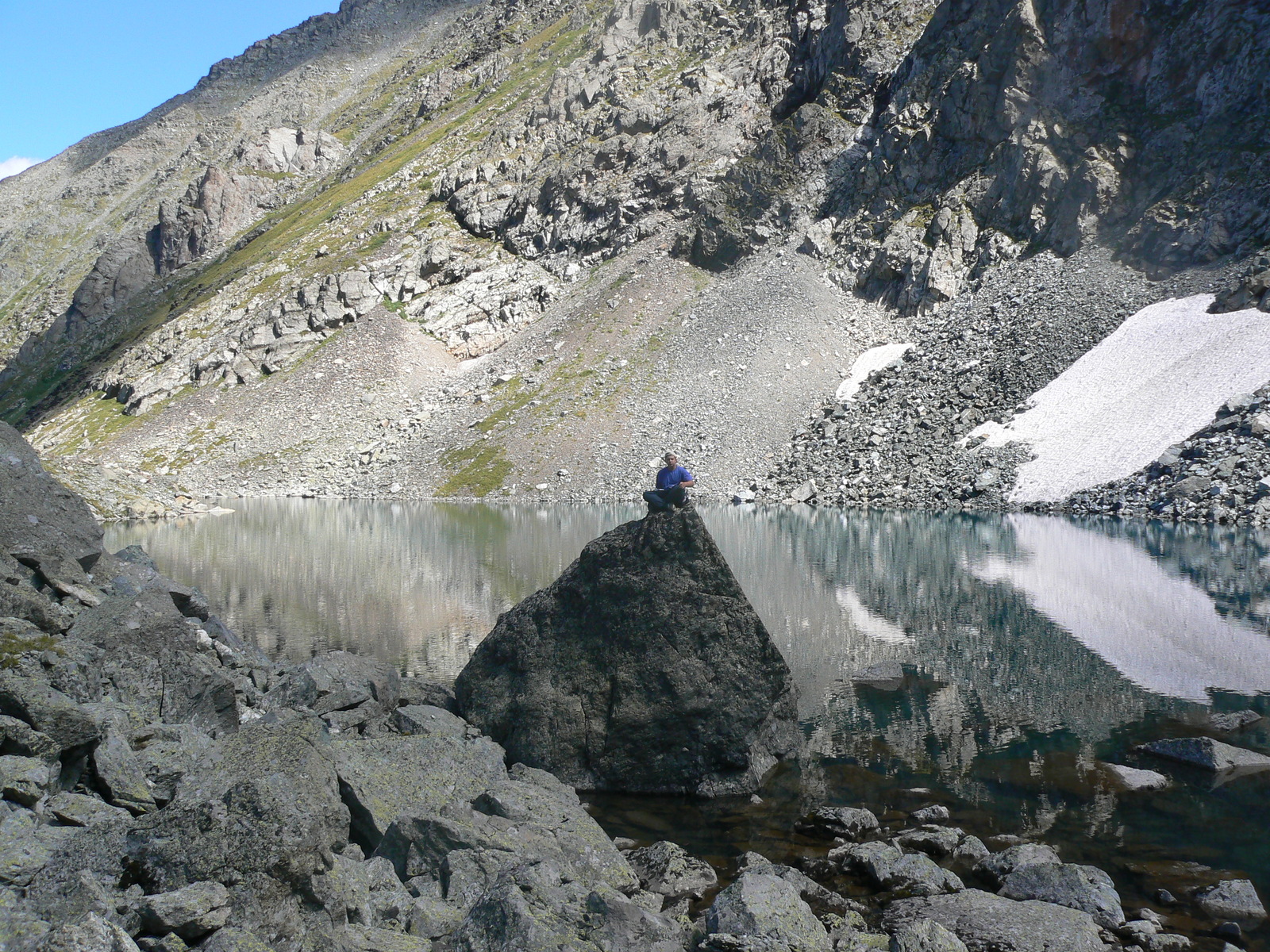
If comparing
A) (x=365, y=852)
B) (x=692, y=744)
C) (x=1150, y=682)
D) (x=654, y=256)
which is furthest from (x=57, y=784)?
A: (x=654, y=256)

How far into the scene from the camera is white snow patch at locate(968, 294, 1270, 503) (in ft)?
182

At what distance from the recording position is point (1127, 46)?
84.4 m

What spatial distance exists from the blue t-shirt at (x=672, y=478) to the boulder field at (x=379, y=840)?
118 cm

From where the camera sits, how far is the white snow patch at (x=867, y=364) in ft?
258

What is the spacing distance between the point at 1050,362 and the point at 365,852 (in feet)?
235

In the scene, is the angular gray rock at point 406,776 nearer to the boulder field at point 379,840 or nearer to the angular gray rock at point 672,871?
the boulder field at point 379,840

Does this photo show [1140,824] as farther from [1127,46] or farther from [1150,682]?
[1127,46]

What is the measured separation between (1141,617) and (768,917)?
20605 mm

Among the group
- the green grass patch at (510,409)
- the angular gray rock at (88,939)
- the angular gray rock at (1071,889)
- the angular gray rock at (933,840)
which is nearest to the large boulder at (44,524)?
the angular gray rock at (88,939)

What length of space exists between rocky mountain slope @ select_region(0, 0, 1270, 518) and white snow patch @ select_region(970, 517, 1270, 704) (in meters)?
19.2

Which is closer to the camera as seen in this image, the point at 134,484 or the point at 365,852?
the point at 365,852

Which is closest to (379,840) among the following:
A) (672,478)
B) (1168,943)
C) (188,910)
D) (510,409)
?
(188,910)

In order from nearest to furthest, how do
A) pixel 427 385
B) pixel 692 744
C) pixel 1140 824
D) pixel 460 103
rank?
pixel 1140 824, pixel 692 744, pixel 427 385, pixel 460 103

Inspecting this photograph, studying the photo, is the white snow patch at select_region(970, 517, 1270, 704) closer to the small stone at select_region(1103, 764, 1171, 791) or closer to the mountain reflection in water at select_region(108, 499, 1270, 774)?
the mountain reflection in water at select_region(108, 499, 1270, 774)
